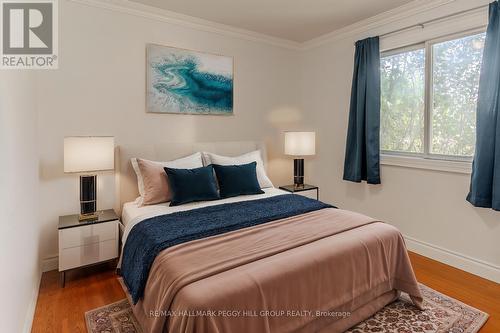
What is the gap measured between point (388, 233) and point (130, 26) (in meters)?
3.13

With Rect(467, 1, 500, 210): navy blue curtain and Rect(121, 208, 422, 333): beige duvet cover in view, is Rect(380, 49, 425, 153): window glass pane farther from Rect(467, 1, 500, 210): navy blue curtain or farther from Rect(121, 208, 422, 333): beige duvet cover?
Rect(121, 208, 422, 333): beige duvet cover

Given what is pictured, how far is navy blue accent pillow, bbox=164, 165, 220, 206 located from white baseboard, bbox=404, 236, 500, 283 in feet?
7.32

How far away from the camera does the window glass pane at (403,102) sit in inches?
126

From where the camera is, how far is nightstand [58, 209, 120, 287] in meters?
2.50

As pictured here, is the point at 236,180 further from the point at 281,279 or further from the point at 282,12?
the point at 282,12

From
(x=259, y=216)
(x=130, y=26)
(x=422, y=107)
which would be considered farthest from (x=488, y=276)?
(x=130, y=26)

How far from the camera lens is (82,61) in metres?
2.88

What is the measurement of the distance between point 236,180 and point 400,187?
6.12 feet

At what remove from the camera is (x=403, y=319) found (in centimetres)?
206

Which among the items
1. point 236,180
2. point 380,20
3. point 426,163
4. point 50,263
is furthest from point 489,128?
point 50,263

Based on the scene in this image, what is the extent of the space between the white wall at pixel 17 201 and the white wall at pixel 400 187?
11.0 feet

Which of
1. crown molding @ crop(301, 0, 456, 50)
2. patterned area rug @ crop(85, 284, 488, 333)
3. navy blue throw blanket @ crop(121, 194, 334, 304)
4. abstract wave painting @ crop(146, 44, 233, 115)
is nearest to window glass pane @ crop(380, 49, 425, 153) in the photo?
crown molding @ crop(301, 0, 456, 50)

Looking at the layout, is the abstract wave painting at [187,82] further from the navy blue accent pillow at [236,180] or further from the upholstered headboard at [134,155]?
the navy blue accent pillow at [236,180]

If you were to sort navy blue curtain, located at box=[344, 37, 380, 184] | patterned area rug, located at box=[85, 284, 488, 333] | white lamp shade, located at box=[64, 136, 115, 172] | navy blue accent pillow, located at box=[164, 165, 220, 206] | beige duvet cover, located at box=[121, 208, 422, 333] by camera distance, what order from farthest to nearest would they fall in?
navy blue curtain, located at box=[344, 37, 380, 184] < navy blue accent pillow, located at box=[164, 165, 220, 206] < white lamp shade, located at box=[64, 136, 115, 172] < patterned area rug, located at box=[85, 284, 488, 333] < beige duvet cover, located at box=[121, 208, 422, 333]
